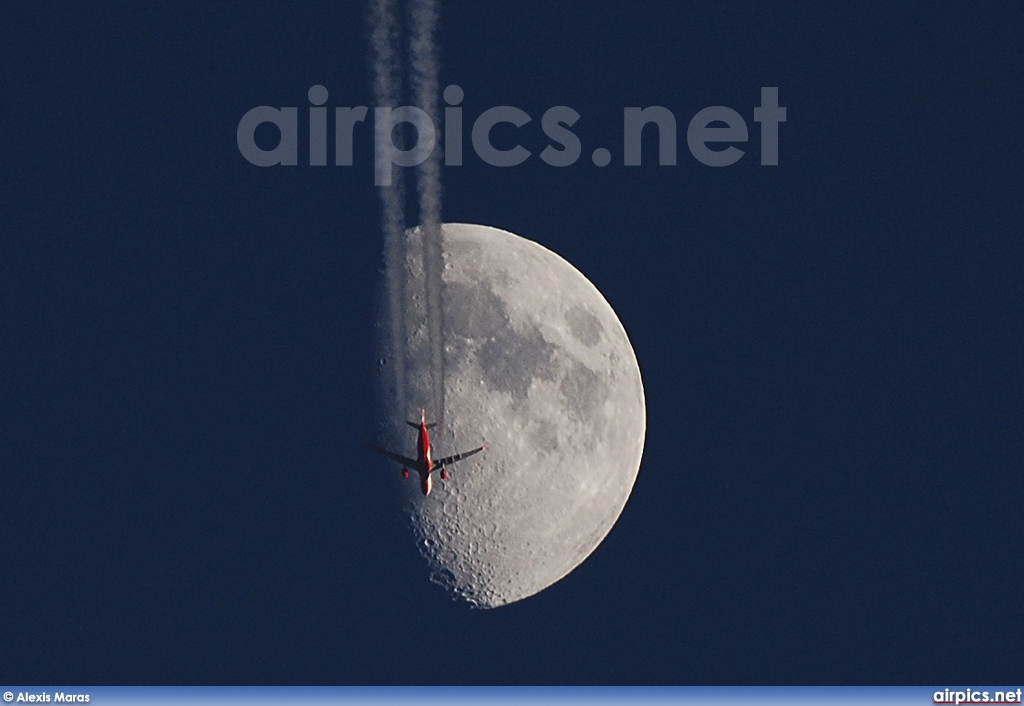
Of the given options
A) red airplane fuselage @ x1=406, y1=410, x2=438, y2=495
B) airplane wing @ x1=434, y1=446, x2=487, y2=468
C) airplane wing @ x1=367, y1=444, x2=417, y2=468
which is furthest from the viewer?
airplane wing @ x1=367, y1=444, x2=417, y2=468

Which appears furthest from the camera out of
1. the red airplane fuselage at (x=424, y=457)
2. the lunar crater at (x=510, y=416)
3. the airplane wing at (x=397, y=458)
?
the lunar crater at (x=510, y=416)

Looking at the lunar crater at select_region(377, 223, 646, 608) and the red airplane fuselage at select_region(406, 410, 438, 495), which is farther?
the lunar crater at select_region(377, 223, 646, 608)

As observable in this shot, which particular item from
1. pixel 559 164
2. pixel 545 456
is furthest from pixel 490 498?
pixel 559 164

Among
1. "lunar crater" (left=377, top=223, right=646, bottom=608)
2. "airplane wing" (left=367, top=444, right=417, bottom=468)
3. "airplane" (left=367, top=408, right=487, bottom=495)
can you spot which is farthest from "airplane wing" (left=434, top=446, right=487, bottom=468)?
"airplane wing" (left=367, top=444, right=417, bottom=468)

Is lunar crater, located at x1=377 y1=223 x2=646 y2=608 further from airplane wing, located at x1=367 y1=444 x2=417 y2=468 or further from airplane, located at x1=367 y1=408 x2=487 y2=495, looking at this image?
airplane wing, located at x1=367 y1=444 x2=417 y2=468

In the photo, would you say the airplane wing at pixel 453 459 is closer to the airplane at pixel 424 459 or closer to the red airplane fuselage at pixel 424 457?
the airplane at pixel 424 459

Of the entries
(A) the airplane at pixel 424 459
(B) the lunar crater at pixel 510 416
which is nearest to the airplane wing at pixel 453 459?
(A) the airplane at pixel 424 459

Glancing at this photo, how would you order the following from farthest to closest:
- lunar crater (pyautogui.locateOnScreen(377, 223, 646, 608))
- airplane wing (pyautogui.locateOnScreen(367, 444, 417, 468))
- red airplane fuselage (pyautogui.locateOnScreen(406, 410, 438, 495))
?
lunar crater (pyautogui.locateOnScreen(377, 223, 646, 608))
airplane wing (pyautogui.locateOnScreen(367, 444, 417, 468))
red airplane fuselage (pyautogui.locateOnScreen(406, 410, 438, 495))

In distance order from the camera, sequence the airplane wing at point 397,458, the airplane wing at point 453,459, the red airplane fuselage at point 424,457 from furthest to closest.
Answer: the airplane wing at point 397,458 → the airplane wing at point 453,459 → the red airplane fuselage at point 424,457
